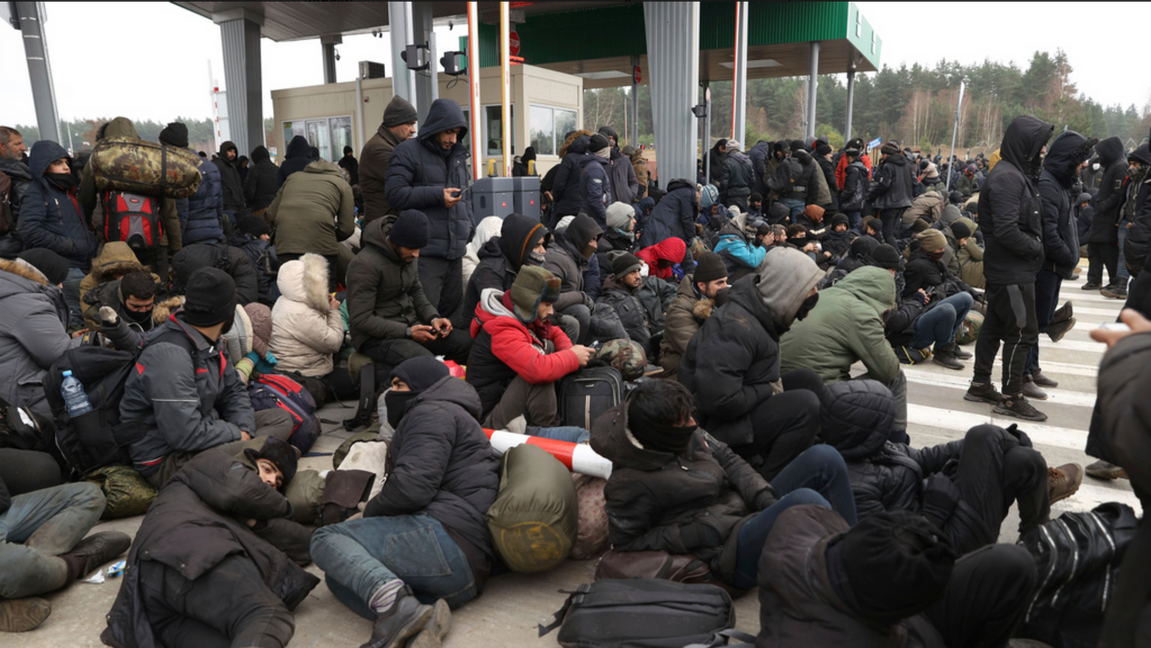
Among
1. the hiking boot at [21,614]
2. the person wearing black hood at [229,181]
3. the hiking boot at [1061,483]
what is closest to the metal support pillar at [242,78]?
the person wearing black hood at [229,181]

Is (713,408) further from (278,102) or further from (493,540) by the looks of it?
(278,102)

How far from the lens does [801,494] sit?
293cm

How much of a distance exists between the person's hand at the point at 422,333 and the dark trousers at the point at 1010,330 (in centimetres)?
445

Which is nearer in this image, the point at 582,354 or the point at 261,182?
the point at 582,354

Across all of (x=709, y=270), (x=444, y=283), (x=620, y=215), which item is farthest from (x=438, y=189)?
(x=620, y=215)

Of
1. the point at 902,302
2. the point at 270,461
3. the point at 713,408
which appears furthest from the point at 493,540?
the point at 902,302

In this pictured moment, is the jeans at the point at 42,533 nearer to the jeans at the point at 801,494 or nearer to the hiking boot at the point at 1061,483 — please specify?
the jeans at the point at 801,494

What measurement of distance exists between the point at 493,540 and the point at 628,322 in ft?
11.0

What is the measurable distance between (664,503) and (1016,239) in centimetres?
410

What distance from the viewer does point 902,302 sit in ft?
25.2

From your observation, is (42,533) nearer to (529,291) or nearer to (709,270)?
(529,291)

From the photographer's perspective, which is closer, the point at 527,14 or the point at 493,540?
the point at 493,540

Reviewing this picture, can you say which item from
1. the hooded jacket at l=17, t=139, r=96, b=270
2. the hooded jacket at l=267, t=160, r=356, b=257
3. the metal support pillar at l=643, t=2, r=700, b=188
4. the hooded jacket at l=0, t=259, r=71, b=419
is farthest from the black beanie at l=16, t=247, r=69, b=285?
the metal support pillar at l=643, t=2, r=700, b=188

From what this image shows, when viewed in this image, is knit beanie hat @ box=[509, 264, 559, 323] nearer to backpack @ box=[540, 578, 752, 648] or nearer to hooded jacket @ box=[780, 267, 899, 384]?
hooded jacket @ box=[780, 267, 899, 384]
